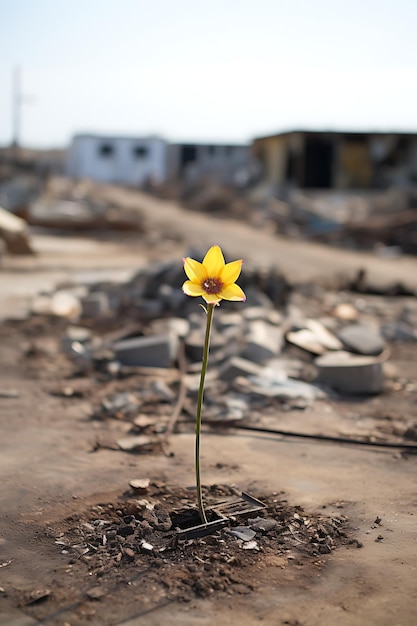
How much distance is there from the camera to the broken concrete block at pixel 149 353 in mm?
6711

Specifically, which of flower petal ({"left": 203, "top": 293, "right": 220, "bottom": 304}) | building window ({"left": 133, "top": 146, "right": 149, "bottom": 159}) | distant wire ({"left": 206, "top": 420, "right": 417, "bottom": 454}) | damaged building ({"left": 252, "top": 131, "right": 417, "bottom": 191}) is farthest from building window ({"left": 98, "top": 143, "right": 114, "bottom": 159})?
flower petal ({"left": 203, "top": 293, "right": 220, "bottom": 304})

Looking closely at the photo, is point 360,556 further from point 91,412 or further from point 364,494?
point 91,412

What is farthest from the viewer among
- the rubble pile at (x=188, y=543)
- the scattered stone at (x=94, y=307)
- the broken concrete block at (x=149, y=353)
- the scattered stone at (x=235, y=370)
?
the scattered stone at (x=94, y=307)

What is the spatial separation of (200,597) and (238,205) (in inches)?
970

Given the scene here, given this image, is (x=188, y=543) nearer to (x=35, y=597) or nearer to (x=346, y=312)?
(x=35, y=597)

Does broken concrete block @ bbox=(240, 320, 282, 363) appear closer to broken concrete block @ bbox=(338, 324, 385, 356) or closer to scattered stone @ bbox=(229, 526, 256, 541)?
broken concrete block @ bbox=(338, 324, 385, 356)

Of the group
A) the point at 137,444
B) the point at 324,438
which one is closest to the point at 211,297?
the point at 137,444

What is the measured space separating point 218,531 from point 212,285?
125cm

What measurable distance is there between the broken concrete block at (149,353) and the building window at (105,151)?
145ft

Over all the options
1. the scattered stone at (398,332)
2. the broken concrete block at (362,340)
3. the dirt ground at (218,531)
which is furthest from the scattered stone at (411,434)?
the scattered stone at (398,332)

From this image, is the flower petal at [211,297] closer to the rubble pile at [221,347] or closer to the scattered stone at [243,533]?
the scattered stone at [243,533]

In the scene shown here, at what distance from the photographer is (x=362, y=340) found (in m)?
7.35

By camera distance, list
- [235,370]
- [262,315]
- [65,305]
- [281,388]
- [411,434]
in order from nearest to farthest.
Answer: [411,434], [281,388], [235,370], [262,315], [65,305]

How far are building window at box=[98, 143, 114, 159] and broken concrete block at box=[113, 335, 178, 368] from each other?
44.3 metres
